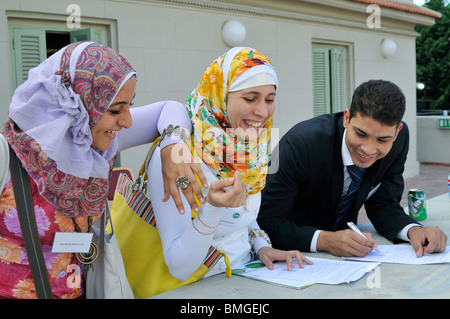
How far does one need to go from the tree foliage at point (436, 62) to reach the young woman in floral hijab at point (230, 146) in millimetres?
19688

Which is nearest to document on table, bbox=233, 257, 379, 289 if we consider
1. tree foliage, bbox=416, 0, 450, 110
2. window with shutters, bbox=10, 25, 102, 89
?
window with shutters, bbox=10, 25, 102, 89

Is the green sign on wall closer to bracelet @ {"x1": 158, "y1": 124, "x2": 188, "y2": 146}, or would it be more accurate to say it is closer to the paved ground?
the paved ground

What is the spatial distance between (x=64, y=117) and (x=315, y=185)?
4.67 feet

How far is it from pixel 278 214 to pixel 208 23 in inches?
173

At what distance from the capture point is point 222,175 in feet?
6.20

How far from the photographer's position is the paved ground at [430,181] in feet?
27.6

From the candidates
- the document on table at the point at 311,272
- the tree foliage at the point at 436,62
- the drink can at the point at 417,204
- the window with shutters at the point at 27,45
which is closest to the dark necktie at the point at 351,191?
the drink can at the point at 417,204

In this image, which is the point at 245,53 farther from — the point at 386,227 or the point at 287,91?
the point at 287,91

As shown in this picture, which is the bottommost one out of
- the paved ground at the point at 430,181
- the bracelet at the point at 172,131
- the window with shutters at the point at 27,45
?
the paved ground at the point at 430,181

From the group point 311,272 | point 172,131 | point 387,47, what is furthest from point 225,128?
point 387,47

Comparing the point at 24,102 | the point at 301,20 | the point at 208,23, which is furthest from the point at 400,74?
the point at 24,102

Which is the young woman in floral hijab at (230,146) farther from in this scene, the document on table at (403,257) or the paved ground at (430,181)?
the paved ground at (430,181)

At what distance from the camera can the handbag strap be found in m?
1.42

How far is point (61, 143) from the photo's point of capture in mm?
1424
